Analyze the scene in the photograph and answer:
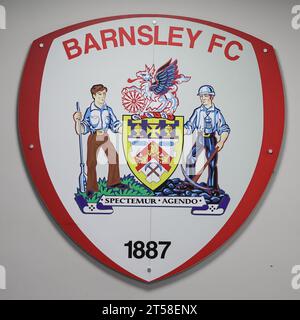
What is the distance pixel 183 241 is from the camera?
5.35ft

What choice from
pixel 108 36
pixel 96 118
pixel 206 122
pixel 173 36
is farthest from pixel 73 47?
pixel 206 122

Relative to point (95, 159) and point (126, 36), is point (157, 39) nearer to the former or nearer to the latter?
point (126, 36)

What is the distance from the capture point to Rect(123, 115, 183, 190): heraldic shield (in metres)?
1.64

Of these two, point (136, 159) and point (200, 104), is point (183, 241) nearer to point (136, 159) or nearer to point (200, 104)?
point (136, 159)

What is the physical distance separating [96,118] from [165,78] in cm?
32

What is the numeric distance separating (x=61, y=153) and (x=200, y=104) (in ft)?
1.91

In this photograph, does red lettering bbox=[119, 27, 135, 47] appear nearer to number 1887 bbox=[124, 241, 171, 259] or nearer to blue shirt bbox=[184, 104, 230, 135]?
blue shirt bbox=[184, 104, 230, 135]

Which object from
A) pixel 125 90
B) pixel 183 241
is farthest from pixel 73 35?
pixel 183 241

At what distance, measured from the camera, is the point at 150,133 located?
5.40 feet

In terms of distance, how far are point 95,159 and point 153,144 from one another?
236 millimetres

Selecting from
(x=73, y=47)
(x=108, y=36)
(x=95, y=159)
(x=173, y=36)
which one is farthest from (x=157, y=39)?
(x=95, y=159)

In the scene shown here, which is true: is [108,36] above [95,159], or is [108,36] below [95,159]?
above

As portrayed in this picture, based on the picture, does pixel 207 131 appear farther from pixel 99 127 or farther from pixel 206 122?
pixel 99 127

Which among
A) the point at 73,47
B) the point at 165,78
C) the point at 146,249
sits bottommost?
the point at 146,249
